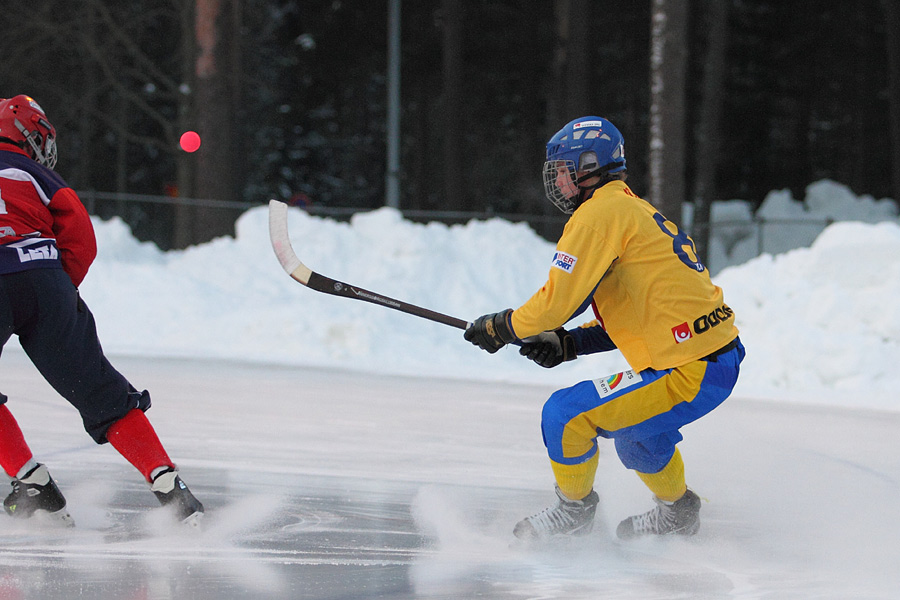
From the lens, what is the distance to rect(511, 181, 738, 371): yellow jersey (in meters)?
3.76

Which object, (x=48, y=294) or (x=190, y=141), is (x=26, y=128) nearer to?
(x=48, y=294)

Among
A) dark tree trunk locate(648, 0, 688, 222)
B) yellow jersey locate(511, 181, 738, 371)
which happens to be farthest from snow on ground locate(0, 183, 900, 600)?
dark tree trunk locate(648, 0, 688, 222)

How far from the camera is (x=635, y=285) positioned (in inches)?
152

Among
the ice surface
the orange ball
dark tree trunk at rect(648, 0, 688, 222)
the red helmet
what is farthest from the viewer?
the orange ball

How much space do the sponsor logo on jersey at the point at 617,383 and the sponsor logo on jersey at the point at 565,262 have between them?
0.46 metres

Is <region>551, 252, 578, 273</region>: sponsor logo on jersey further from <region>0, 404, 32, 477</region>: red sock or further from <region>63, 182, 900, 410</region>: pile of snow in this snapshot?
<region>63, 182, 900, 410</region>: pile of snow

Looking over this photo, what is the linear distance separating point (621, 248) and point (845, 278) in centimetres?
571

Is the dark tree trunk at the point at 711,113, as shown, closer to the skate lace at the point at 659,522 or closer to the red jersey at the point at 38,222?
the skate lace at the point at 659,522

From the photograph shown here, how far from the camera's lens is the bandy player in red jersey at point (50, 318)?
13.1ft

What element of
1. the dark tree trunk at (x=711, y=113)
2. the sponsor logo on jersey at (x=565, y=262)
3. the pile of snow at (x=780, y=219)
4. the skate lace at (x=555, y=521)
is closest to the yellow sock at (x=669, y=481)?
the skate lace at (x=555, y=521)

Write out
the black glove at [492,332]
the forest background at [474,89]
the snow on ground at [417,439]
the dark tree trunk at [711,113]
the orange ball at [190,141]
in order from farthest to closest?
the forest background at [474,89] → the dark tree trunk at [711,113] → the orange ball at [190,141] → the black glove at [492,332] → the snow on ground at [417,439]

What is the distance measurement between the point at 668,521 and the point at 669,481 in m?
0.18

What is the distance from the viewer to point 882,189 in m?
33.8

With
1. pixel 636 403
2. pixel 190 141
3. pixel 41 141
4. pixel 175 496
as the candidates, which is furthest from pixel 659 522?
pixel 190 141
